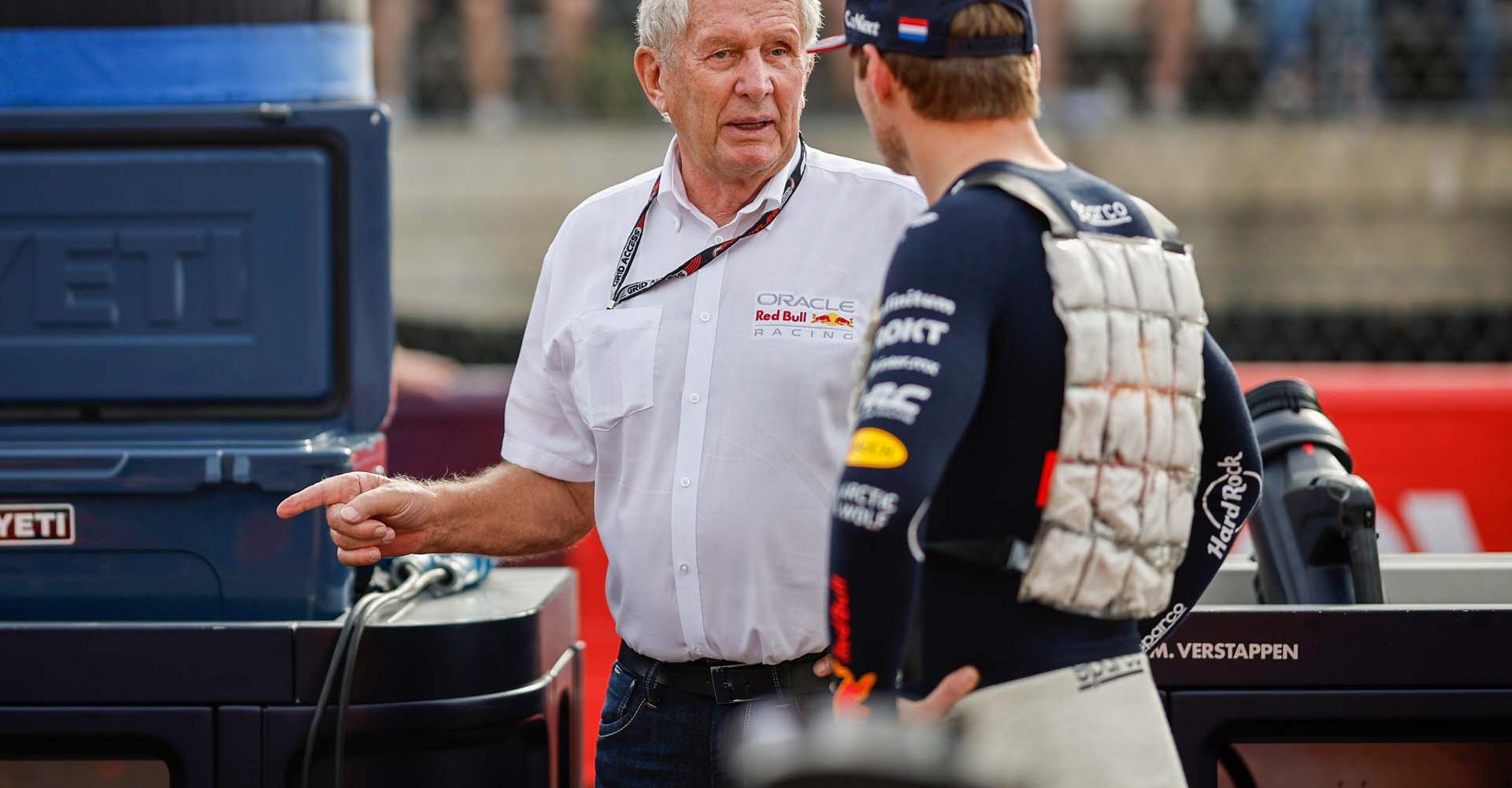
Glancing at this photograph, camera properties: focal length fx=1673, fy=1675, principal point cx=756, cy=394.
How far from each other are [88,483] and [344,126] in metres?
0.64

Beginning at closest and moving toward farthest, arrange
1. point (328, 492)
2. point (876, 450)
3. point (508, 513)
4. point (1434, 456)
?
1. point (876, 450)
2. point (328, 492)
3. point (508, 513)
4. point (1434, 456)

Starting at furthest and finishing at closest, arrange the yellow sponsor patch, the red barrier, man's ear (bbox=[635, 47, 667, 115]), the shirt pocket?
the red barrier, man's ear (bbox=[635, 47, 667, 115]), the shirt pocket, the yellow sponsor patch

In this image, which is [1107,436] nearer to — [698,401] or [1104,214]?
[1104,214]

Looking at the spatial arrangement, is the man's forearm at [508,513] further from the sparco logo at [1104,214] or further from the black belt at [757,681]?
the sparco logo at [1104,214]

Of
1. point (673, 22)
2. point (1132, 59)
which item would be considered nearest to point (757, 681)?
point (673, 22)

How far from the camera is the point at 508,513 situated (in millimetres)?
2533

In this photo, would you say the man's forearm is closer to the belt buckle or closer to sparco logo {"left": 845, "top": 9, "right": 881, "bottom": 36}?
the belt buckle

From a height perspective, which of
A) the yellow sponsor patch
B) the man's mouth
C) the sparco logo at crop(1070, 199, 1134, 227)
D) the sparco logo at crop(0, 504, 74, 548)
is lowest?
the sparco logo at crop(0, 504, 74, 548)

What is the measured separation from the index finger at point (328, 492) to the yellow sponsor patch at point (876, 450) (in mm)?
945

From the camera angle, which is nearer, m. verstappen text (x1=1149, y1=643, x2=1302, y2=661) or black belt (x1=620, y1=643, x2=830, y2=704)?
black belt (x1=620, y1=643, x2=830, y2=704)

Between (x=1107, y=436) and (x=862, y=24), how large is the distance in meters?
0.52

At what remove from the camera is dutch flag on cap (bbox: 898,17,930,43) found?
5.76 feet

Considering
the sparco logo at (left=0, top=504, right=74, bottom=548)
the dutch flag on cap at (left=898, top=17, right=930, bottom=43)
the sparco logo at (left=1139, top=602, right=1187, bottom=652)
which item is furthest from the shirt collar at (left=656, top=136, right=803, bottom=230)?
the sparco logo at (left=0, top=504, right=74, bottom=548)

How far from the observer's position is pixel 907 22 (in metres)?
1.76
